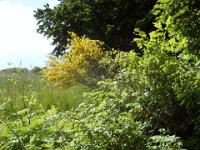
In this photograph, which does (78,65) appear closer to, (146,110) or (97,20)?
(97,20)

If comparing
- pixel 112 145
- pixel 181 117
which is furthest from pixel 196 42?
pixel 112 145

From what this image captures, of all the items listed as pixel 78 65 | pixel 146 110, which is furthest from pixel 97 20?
pixel 146 110

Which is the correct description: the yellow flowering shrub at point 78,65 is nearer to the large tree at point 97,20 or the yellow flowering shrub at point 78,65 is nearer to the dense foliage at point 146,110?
the large tree at point 97,20

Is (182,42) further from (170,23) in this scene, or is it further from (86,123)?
(86,123)

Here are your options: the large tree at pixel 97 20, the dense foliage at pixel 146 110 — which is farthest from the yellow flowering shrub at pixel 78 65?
the dense foliage at pixel 146 110

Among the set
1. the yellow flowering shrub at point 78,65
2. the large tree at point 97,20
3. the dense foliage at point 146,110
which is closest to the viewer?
the dense foliage at point 146,110

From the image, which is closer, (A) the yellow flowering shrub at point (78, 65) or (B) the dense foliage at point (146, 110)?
(B) the dense foliage at point (146, 110)

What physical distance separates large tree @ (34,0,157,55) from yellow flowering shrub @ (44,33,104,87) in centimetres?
86

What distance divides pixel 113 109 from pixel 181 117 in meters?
0.68

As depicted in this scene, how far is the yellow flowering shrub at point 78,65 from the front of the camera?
8172mm

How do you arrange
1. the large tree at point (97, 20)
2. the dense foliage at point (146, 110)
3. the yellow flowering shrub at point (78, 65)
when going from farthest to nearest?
the large tree at point (97, 20) → the yellow flowering shrub at point (78, 65) → the dense foliage at point (146, 110)

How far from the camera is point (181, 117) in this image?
3730 mm

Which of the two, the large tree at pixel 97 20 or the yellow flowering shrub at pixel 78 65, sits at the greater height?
the large tree at pixel 97 20

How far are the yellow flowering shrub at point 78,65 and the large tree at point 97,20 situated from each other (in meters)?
0.86
